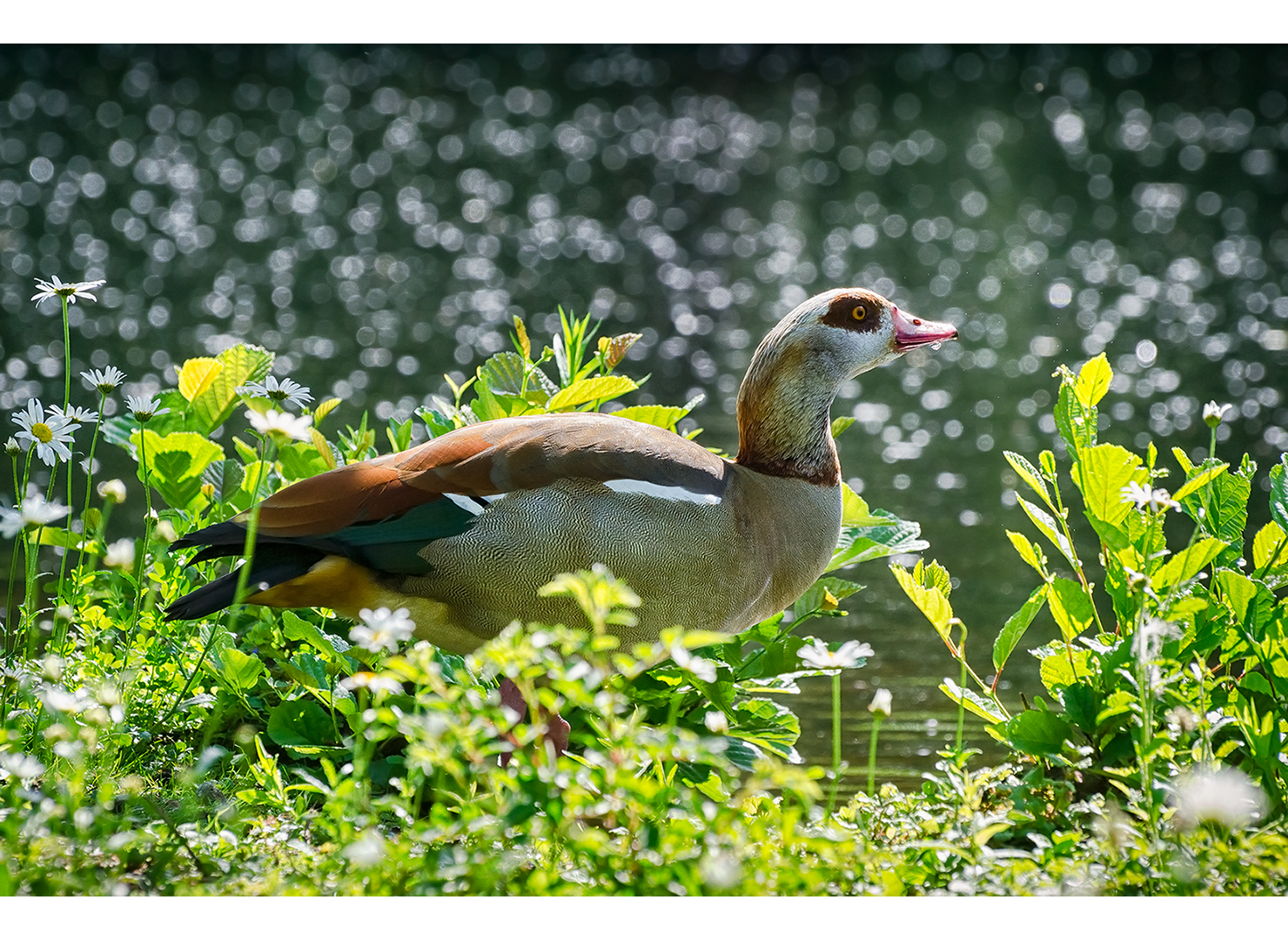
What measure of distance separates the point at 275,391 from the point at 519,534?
3.16 feet

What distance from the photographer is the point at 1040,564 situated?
402 cm

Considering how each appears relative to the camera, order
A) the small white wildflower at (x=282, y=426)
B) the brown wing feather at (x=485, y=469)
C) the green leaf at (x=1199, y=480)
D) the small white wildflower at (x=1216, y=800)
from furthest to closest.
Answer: the brown wing feather at (x=485, y=469) < the green leaf at (x=1199, y=480) < the small white wildflower at (x=282, y=426) < the small white wildflower at (x=1216, y=800)

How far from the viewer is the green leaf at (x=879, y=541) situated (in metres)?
4.56

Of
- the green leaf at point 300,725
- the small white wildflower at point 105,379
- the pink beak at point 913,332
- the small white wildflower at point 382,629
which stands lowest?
the green leaf at point 300,725

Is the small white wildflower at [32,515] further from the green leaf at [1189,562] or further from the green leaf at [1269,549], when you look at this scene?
the green leaf at [1269,549]

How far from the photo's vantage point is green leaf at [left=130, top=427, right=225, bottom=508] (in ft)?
14.4

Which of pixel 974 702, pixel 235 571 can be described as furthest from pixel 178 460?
pixel 974 702

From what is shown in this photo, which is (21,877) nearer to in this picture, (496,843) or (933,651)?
(496,843)

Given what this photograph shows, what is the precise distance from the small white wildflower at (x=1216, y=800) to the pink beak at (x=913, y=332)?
169 centimetres

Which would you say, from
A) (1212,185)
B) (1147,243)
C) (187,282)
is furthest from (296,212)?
(1212,185)

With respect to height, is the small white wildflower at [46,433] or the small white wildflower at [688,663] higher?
the small white wildflower at [46,433]

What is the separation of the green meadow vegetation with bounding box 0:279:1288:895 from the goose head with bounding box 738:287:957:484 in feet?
0.90

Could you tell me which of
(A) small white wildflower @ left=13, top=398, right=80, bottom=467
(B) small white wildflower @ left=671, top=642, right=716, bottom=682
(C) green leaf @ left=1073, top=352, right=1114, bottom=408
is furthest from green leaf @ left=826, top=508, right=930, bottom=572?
(A) small white wildflower @ left=13, top=398, right=80, bottom=467

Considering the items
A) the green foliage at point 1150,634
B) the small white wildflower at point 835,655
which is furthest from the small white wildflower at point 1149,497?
the small white wildflower at point 835,655
